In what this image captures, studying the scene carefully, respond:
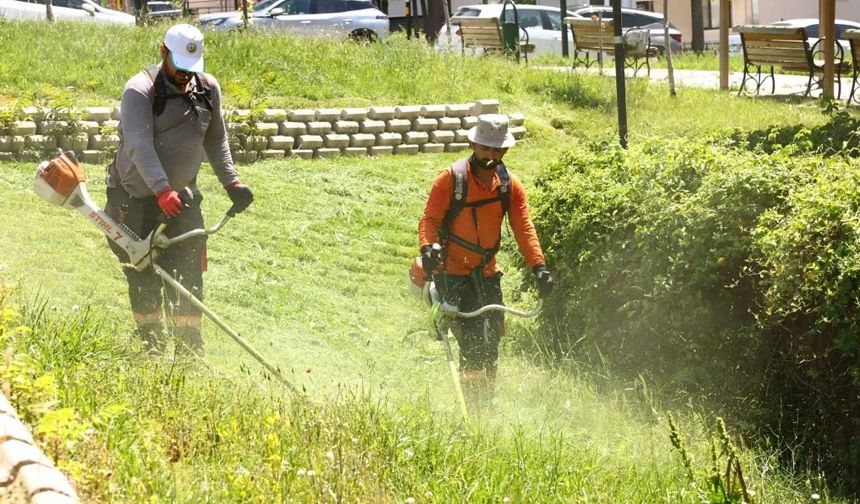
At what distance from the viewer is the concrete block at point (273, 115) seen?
13.6 meters

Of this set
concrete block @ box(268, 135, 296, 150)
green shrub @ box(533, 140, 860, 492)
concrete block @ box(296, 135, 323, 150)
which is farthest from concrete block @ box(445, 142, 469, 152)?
green shrub @ box(533, 140, 860, 492)

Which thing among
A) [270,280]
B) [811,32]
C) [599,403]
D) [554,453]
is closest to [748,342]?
[599,403]

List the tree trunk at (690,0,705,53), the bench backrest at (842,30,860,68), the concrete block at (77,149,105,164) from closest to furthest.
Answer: the concrete block at (77,149,105,164) → the bench backrest at (842,30,860,68) → the tree trunk at (690,0,705,53)

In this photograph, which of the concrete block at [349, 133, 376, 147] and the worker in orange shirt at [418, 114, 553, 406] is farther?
the concrete block at [349, 133, 376, 147]

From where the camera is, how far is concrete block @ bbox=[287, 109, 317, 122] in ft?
45.6

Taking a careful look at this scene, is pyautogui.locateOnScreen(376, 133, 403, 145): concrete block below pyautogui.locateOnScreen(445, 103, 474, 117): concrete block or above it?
below

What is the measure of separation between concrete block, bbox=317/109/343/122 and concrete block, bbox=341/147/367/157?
0.35 metres

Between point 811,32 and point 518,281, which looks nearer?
point 518,281

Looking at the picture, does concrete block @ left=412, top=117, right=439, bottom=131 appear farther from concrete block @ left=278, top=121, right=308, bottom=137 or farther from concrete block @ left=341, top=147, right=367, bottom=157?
concrete block @ left=278, top=121, right=308, bottom=137

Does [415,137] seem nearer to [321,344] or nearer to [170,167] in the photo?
[321,344]

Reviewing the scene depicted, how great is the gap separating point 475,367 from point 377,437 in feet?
7.00

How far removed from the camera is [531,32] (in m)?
30.2

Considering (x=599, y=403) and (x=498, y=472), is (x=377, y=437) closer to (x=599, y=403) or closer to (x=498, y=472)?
(x=498, y=472)

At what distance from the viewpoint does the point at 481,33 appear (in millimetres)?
23422
